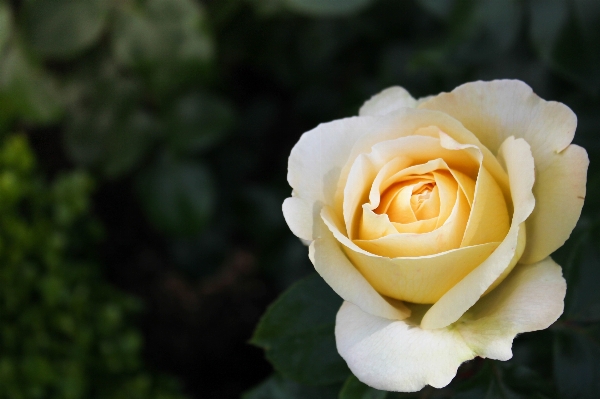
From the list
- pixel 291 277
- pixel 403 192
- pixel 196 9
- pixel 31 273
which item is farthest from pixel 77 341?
pixel 403 192

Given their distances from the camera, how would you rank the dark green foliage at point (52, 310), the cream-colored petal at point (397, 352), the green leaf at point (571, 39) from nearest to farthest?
the cream-colored petal at point (397, 352) < the green leaf at point (571, 39) < the dark green foliage at point (52, 310)

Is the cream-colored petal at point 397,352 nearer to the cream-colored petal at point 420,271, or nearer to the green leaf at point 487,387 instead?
the cream-colored petal at point 420,271

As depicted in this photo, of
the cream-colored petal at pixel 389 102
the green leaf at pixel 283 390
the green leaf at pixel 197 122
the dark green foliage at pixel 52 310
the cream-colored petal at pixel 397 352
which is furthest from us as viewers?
the green leaf at pixel 197 122

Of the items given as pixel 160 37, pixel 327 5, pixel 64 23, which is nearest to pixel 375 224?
pixel 327 5

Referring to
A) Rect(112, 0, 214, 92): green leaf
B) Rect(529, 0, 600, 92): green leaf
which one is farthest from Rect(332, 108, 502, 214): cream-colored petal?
Rect(112, 0, 214, 92): green leaf

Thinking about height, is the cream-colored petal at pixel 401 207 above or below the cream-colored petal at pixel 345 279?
above

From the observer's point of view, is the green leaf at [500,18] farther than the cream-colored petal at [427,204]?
Yes

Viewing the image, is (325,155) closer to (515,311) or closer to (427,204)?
(427,204)

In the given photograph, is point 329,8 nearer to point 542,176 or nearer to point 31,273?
point 542,176

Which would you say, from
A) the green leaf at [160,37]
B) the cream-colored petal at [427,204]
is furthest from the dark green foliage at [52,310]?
the cream-colored petal at [427,204]
